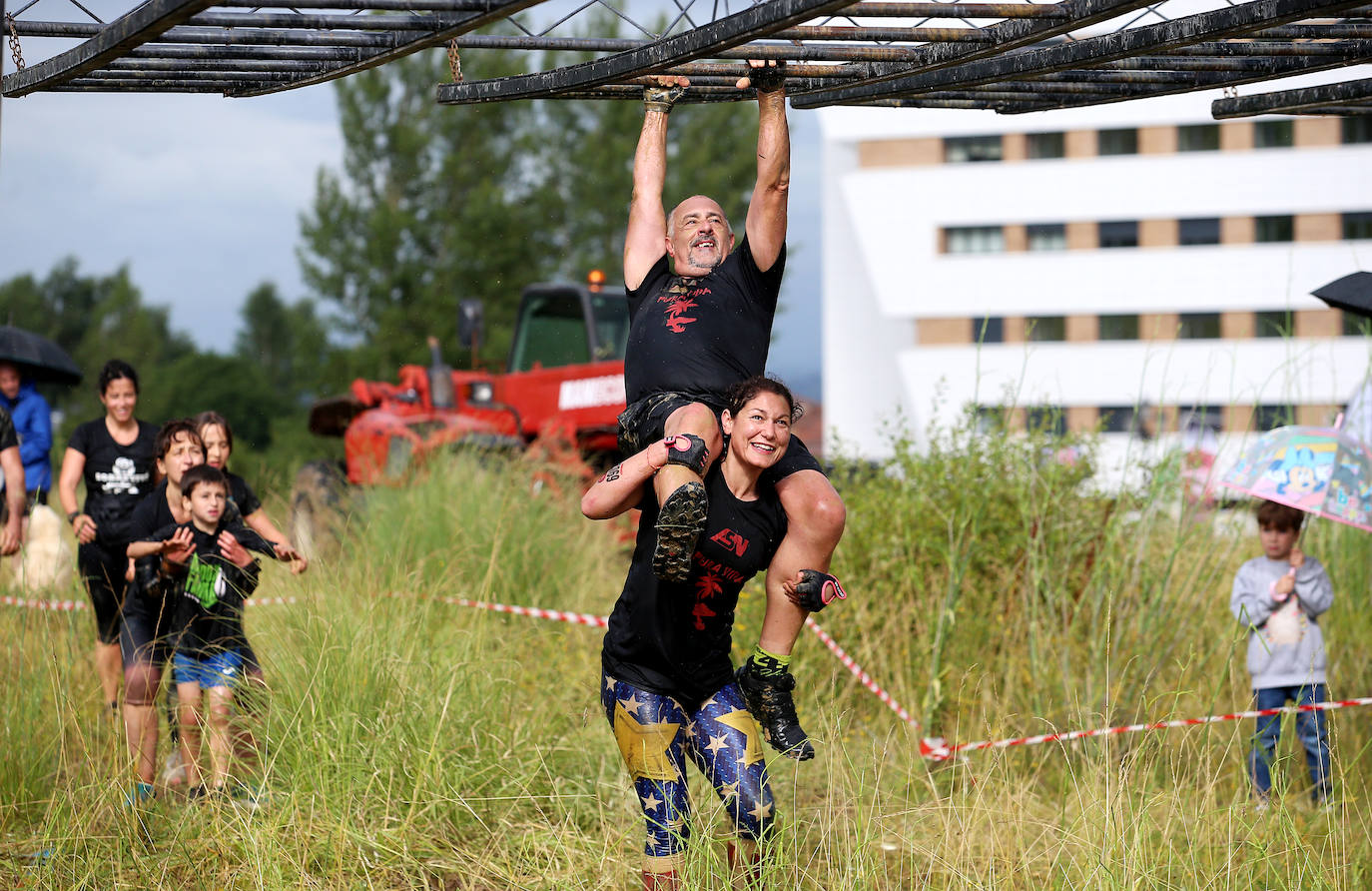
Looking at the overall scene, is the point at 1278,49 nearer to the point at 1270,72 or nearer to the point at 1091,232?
the point at 1270,72

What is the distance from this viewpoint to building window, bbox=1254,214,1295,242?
32062 mm

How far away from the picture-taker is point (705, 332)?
12.8 feet

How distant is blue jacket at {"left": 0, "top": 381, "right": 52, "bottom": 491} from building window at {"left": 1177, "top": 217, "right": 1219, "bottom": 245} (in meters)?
29.2

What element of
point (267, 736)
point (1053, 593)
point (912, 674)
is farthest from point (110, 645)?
point (1053, 593)

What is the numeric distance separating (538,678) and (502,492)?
239 cm

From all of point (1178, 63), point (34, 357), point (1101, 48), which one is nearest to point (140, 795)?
point (1101, 48)

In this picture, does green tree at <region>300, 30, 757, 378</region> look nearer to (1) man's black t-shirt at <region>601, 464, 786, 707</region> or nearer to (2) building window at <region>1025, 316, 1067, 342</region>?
(2) building window at <region>1025, 316, 1067, 342</region>

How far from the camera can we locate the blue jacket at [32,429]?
8.28m

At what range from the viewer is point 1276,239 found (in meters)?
32.2

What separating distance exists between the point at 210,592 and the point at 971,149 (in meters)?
30.1

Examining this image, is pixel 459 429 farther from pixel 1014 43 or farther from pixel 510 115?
pixel 510 115

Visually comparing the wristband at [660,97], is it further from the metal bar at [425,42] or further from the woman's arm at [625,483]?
the woman's arm at [625,483]

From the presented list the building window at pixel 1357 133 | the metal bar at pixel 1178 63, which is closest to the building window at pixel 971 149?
the building window at pixel 1357 133

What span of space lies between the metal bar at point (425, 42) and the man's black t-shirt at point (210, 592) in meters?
1.76
